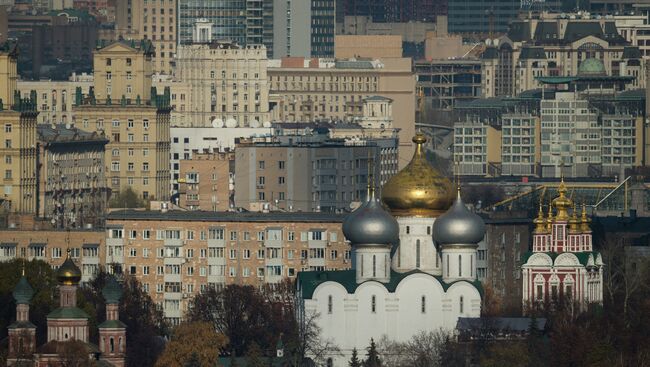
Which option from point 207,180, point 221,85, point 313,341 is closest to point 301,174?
point 207,180

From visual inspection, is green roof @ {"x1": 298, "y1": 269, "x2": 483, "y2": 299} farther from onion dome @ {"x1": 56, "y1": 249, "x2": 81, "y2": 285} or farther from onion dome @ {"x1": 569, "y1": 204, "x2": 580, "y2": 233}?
onion dome @ {"x1": 569, "y1": 204, "x2": 580, "y2": 233}

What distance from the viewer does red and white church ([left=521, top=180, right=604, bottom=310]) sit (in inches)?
4385

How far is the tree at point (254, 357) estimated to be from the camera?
98.2 metres

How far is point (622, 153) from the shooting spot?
199m

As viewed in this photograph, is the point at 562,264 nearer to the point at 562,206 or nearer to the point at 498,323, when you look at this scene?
the point at 562,206

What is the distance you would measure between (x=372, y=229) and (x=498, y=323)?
13.1 ft

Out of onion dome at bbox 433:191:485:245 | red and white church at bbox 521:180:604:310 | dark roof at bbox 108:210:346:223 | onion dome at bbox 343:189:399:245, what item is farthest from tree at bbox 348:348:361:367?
dark roof at bbox 108:210:346:223

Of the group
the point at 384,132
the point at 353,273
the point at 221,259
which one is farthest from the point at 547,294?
the point at 384,132

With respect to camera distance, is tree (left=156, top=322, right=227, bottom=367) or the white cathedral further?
the white cathedral

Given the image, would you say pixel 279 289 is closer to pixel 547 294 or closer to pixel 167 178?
pixel 547 294

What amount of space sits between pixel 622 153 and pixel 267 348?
320ft

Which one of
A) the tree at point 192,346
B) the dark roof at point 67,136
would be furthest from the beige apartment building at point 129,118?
the tree at point 192,346

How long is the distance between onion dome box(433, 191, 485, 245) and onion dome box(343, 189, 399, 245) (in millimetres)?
947

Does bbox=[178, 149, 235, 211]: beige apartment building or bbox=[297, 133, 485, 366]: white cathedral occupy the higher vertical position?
bbox=[178, 149, 235, 211]: beige apartment building
